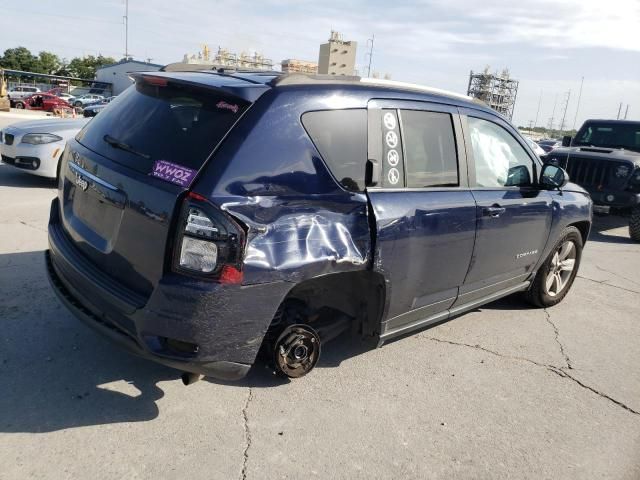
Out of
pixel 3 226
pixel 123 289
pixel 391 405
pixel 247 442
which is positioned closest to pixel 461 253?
pixel 391 405

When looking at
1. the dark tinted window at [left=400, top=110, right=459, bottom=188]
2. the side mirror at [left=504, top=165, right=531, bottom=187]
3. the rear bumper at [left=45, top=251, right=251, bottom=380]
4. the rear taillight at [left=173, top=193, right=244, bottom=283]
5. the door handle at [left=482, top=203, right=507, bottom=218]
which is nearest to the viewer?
the rear taillight at [left=173, top=193, right=244, bottom=283]

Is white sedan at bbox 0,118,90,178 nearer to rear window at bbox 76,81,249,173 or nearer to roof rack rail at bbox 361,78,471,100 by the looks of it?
rear window at bbox 76,81,249,173

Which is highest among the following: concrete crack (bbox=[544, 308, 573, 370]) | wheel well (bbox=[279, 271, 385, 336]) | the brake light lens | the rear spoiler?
the rear spoiler

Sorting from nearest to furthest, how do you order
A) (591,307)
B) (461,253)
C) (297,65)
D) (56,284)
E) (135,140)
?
(135,140) → (56,284) → (461,253) → (591,307) → (297,65)

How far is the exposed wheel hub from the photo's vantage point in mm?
2906

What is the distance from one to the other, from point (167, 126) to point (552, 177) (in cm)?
322

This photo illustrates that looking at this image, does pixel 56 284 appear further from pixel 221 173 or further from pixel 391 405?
pixel 391 405

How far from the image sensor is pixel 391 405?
3.08 m

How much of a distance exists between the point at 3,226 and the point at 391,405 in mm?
4791

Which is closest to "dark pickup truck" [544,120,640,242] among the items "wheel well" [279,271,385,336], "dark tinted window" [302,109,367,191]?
"wheel well" [279,271,385,336]

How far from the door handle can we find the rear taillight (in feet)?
6.56

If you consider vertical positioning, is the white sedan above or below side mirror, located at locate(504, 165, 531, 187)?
below

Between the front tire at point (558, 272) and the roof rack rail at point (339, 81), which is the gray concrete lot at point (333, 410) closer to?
the front tire at point (558, 272)

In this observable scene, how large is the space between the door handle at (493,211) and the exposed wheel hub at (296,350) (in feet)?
5.00
